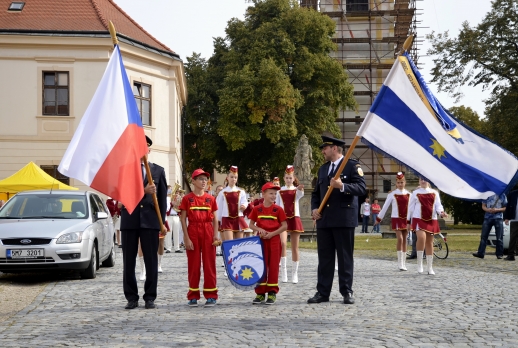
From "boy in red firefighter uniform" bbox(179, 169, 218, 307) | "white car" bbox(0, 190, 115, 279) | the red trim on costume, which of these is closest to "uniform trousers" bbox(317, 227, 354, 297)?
"boy in red firefighter uniform" bbox(179, 169, 218, 307)

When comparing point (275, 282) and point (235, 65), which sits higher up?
point (235, 65)

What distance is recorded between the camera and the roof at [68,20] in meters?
35.9

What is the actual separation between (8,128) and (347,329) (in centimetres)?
2988

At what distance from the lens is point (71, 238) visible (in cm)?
1438

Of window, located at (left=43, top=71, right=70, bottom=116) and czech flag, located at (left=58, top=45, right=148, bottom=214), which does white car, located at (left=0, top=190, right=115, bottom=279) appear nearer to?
czech flag, located at (left=58, top=45, right=148, bottom=214)

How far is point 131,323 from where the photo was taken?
8914mm

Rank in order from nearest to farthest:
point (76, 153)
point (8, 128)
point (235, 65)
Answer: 1. point (76, 153)
2. point (8, 128)
3. point (235, 65)

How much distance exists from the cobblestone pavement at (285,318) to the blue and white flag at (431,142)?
1.50 metres

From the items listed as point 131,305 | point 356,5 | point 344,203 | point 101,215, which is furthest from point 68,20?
point 356,5

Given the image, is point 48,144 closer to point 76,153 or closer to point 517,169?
point 76,153

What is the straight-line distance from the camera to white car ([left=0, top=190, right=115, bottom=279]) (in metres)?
14.0

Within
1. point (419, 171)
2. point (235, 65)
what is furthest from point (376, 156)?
point (419, 171)

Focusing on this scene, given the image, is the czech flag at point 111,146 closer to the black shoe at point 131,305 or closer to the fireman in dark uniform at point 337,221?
the black shoe at point 131,305

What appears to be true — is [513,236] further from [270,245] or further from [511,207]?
[270,245]
